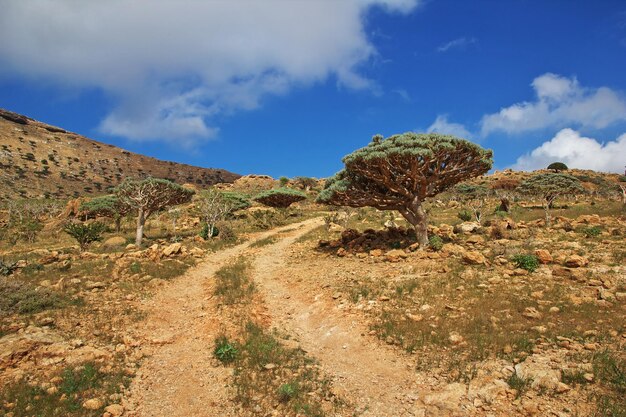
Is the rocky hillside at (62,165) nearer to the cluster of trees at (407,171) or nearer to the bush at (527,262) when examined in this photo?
the cluster of trees at (407,171)

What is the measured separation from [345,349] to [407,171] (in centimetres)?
968

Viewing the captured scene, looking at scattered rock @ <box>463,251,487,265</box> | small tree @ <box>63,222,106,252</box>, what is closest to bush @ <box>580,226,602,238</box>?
scattered rock @ <box>463,251,487,265</box>

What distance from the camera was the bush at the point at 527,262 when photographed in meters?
12.2

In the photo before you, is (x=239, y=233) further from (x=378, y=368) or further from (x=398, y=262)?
(x=378, y=368)

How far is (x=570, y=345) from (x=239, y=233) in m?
24.5

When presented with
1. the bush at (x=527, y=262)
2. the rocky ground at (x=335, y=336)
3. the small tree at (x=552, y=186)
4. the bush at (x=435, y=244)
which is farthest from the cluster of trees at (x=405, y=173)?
the small tree at (x=552, y=186)

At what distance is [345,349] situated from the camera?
9.03 meters

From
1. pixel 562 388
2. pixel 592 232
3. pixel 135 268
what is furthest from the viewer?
pixel 592 232

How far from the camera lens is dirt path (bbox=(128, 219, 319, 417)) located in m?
7.05

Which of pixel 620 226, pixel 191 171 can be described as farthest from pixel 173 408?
pixel 191 171

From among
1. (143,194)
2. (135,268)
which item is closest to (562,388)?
(135,268)

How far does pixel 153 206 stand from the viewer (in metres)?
26.1

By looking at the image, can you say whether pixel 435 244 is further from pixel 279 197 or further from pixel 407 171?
pixel 279 197

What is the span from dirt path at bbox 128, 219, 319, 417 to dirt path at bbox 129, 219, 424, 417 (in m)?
0.02
